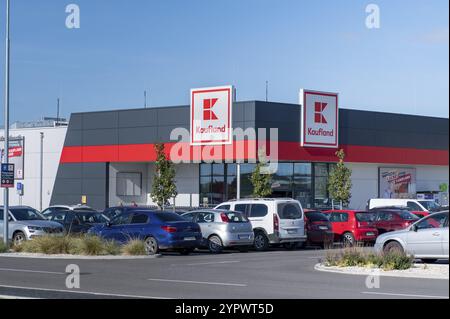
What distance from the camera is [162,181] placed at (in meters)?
46.4

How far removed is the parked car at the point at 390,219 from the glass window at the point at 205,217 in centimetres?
732

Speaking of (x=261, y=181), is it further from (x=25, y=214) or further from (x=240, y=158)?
(x=25, y=214)

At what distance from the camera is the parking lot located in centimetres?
1500

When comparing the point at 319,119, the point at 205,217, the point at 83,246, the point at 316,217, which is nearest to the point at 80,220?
the point at 205,217

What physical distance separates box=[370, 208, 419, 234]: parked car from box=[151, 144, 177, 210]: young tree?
52.8 feet

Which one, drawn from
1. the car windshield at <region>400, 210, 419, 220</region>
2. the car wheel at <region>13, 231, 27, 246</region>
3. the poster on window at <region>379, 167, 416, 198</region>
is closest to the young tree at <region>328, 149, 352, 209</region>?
the poster on window at <region>379, 167, 416, 198</region>

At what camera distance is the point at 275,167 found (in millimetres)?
49500

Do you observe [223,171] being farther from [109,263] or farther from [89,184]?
[109,263]

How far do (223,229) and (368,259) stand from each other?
8.61 metres

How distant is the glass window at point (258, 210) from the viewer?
2984 cm
